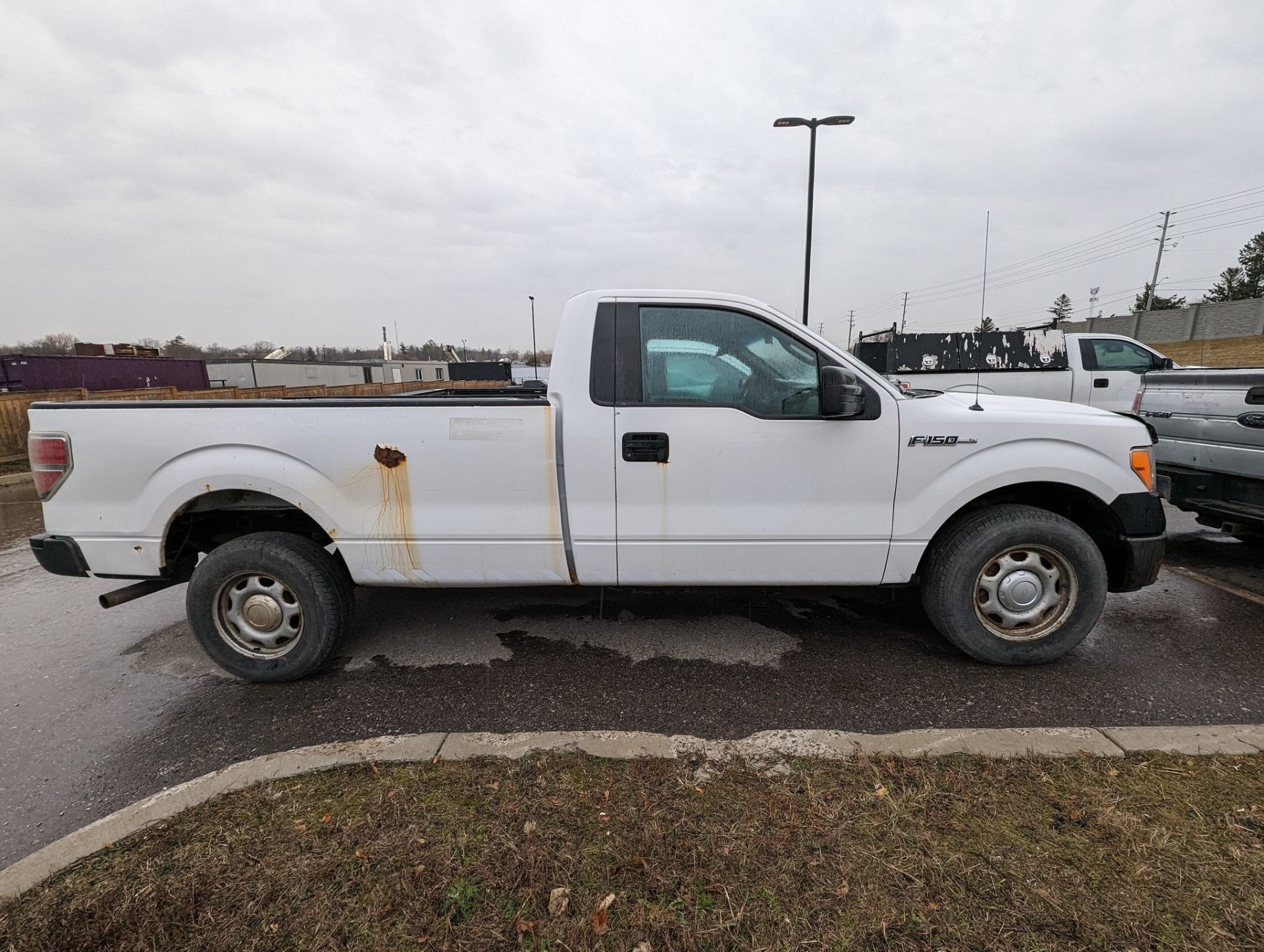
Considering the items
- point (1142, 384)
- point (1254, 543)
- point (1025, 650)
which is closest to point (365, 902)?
point (1025, 650)

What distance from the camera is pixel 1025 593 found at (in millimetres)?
3113

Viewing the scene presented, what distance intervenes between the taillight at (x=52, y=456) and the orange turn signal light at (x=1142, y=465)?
5444mm

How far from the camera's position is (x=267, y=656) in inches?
125

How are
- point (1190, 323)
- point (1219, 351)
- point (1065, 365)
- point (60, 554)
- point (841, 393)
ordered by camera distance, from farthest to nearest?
point (1190, 323)
point (1219, 351)
point (1065, 365)
point (60, 554)
point (841, 393)

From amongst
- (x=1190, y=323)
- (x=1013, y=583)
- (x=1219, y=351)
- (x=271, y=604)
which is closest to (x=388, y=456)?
(x=271, y=604)

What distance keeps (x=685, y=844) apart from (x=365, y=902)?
3.24 ft

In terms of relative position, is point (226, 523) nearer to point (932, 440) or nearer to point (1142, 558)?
point (932, 440)

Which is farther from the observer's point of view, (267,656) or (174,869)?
(267,656)

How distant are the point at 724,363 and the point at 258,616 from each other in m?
2.79

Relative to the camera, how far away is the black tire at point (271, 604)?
10.1ft

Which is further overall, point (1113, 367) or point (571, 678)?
point (1113, 367)

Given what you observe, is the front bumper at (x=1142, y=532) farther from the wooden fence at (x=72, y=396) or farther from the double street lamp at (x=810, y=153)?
the double street lamp at (x=810, y=153)

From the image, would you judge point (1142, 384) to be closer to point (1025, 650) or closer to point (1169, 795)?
point (1025, 650)

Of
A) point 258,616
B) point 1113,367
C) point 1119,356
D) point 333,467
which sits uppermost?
point 1119,356
